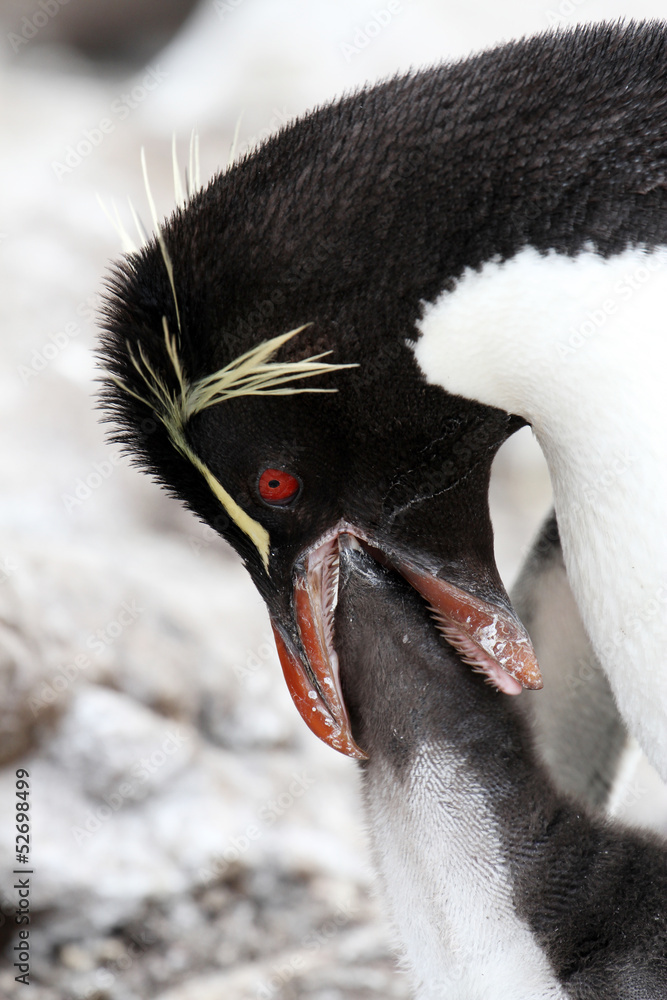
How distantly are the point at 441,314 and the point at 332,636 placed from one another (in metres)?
0.54

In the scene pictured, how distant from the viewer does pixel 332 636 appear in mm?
1640

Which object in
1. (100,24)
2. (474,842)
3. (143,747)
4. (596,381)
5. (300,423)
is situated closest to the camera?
(596,381)

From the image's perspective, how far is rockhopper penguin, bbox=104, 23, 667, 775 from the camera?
4.31 ft

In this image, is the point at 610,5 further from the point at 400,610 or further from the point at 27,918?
the point at 27,918

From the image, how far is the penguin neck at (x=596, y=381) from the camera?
4.27 feet

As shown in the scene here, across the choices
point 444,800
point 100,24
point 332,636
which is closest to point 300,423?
point 332,636

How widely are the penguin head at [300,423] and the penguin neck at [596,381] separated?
60 millimetres

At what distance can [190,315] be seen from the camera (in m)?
1.39

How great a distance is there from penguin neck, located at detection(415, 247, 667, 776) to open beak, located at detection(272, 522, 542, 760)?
0.20m

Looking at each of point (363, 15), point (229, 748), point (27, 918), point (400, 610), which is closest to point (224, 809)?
point (229, 748)

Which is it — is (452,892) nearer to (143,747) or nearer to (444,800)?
(444,800)

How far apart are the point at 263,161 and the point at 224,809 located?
5.39 ft

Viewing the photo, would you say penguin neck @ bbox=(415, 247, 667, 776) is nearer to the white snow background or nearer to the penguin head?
the penguin head

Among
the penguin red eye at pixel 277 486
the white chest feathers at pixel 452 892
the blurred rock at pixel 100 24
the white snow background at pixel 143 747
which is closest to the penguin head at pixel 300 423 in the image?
the penguin red eye at pixel 277 486
